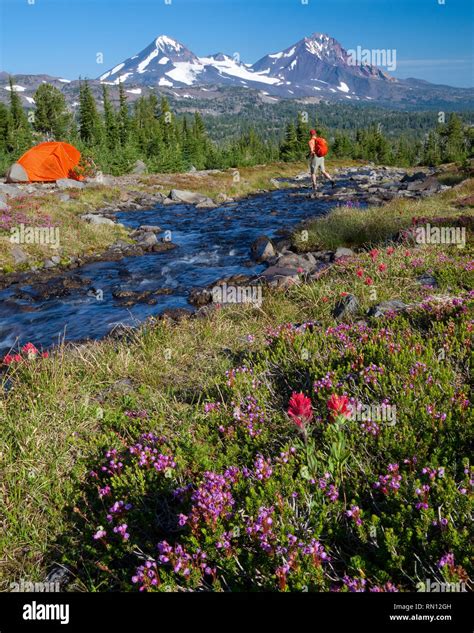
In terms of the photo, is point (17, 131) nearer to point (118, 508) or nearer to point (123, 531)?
point (118, 508)

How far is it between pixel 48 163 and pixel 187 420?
40488 millimetres

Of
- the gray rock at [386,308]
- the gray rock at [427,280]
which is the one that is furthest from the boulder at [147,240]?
the gray rock at [386,308]

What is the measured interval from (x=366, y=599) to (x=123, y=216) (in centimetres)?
2921

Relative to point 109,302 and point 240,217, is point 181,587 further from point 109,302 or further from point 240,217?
point 240,217

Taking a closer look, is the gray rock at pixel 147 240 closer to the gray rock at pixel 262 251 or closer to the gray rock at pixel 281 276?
the gray rock at pixel 262 251

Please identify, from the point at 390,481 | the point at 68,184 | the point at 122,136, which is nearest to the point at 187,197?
the point at 68,184

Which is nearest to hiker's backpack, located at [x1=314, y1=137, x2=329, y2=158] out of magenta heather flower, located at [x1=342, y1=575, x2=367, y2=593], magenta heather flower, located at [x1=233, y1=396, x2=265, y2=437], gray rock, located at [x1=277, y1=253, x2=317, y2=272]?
gray rock, located at [x1=277, y1=253, x2=317, y2=272]

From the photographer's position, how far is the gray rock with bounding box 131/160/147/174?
55281 mm

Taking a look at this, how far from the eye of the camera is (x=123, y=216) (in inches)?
1161

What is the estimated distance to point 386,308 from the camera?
6.82 metres

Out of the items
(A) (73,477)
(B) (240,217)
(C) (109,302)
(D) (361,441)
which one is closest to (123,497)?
(A) (73,477)

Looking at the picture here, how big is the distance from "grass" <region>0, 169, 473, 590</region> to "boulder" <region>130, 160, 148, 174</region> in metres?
51.0

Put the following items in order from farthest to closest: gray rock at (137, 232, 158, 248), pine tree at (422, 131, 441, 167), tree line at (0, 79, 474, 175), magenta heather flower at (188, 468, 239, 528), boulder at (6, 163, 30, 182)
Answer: pine tree at (422, 131, 441, 167) < tree line at (0, 79, 474, 175) < boulder at (6, 163, 30, 182) < gray rock at (137, 232, 158, 248) < magenta heather flower at (188, 468, 239, 528)

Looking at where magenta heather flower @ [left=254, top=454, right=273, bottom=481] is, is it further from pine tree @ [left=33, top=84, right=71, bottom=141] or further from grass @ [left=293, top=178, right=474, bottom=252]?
pine tree @ [left=33, top=84, right=71, bottom=141]
